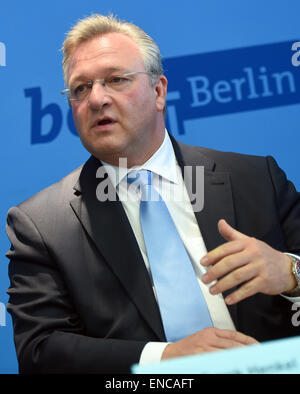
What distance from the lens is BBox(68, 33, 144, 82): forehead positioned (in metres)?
1.44

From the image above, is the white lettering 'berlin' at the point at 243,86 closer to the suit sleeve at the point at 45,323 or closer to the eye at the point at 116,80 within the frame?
the eye at the point at 116,80

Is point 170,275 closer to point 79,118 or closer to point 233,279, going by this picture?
point 233,279

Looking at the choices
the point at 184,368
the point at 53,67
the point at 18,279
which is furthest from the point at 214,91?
the point at 184,368

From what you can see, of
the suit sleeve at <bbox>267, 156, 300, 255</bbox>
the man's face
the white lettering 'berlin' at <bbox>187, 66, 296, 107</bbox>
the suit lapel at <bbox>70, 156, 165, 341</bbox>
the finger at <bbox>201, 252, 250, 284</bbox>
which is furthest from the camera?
the white lettering 'berlin' at <bbox>187, 66, 296, 107</bbox>

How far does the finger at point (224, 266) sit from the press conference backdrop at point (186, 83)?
1034mm

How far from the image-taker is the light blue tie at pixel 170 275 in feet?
4.25

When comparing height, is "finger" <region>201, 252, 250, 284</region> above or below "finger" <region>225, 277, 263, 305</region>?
above

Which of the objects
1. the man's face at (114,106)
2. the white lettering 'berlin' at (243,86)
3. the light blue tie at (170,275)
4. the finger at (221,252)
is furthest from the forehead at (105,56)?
the finger at (221,252)

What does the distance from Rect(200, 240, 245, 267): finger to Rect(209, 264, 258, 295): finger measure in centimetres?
4

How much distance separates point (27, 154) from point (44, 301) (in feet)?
2.59

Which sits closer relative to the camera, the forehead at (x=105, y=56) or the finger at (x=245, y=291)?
the finger at (x=245, y=291)

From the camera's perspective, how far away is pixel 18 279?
137 centimetres

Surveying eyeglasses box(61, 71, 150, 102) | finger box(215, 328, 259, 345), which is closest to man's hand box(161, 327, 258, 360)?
finger box(215, 328, 259, 345)

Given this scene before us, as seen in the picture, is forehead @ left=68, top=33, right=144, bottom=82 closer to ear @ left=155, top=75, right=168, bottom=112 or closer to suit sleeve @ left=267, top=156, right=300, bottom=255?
ear @ left=155, top=75, right=168, bottom=112
